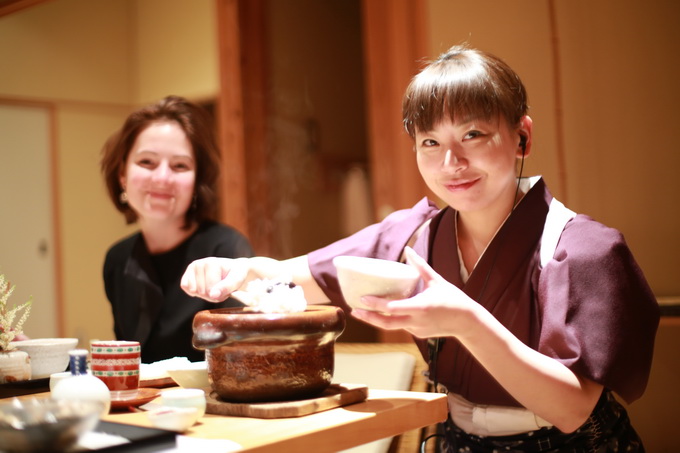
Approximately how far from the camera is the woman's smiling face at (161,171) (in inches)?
86.4

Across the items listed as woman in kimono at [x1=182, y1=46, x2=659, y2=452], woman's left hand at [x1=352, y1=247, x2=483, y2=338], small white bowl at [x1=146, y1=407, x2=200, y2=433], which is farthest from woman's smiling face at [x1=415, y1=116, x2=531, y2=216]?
small white bowl at [x1=146, y1=407, x2=200, y2=433]

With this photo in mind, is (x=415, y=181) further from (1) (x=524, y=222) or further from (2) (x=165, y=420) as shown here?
(2) (x=165, y=420)

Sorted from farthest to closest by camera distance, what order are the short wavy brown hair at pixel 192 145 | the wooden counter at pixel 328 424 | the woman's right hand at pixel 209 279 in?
the short wavy brown hair at pixel 192 145, the woman's right hand at pixel 209 279, the wooden counter at pixel 328 424

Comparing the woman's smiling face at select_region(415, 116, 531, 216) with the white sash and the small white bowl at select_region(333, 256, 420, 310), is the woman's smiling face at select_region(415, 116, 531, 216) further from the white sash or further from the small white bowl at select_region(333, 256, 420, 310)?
the small white bowl at select_region(333, 256, 420, 310)

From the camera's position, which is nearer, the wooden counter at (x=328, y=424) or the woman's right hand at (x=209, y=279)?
the wooden counter at (x=328, y=424)

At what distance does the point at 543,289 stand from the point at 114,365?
0.80m

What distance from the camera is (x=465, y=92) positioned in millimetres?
1352

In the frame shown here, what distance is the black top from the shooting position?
7.02ft

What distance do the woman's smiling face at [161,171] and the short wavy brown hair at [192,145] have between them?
28 mm

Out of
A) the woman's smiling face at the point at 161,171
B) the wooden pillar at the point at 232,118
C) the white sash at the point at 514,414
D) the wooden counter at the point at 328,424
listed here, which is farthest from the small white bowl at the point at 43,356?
the wooden pillar at the point at 232,118

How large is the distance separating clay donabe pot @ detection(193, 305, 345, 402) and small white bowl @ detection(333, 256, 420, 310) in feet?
0.27

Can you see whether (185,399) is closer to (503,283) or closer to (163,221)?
(503,283)

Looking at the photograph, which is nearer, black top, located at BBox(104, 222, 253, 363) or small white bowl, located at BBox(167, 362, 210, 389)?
small white bowl, located at BBox(167, 362, 210, 389)

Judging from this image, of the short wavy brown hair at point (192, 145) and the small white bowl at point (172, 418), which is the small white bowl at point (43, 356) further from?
Answer: the short wavy brown hair at point (192, 145)
